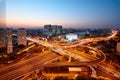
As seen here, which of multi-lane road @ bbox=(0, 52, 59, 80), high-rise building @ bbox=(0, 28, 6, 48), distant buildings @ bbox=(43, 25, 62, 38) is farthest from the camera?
distant buildings @ bbox=(43, 25, 62, 38)

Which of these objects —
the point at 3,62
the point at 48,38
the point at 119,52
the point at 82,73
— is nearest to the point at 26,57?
the point at 3,62

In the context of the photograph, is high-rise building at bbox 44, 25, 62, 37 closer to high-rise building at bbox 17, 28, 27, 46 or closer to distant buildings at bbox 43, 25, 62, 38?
distant buildings at bbox 43, 25, 62, 38

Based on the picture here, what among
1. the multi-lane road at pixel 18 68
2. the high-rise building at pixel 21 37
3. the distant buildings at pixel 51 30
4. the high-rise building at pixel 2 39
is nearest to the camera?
the multi-lane road at pixel 18 68

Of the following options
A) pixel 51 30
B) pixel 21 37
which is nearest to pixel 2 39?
pixel 21 37

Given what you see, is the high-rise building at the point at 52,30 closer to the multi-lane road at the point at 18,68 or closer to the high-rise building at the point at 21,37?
the high-rise building at the point at 21,37

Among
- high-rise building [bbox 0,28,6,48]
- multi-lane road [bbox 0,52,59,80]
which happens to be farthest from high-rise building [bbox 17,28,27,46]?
multi-lane road [bbox 0,52,59,80]

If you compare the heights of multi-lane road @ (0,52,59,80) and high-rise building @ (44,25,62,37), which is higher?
high-rise building @ (44,25,62,37)

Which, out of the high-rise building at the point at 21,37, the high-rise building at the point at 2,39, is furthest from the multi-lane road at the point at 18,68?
the high-rise building at the point at 21,37

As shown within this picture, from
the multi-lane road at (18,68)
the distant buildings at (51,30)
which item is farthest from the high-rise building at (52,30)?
the multi-lane road at (18,68)

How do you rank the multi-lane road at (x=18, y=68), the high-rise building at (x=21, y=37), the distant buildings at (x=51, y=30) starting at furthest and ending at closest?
the distant buildings at (x=51, y=30)
the high-rise building at (x=21, y=37)
the multi-lane road at (x=18, y=68)

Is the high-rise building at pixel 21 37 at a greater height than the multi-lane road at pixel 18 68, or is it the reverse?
the high-rise building at pixel 21 37

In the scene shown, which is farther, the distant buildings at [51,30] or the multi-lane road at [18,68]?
the distant buildings at [51,30]
